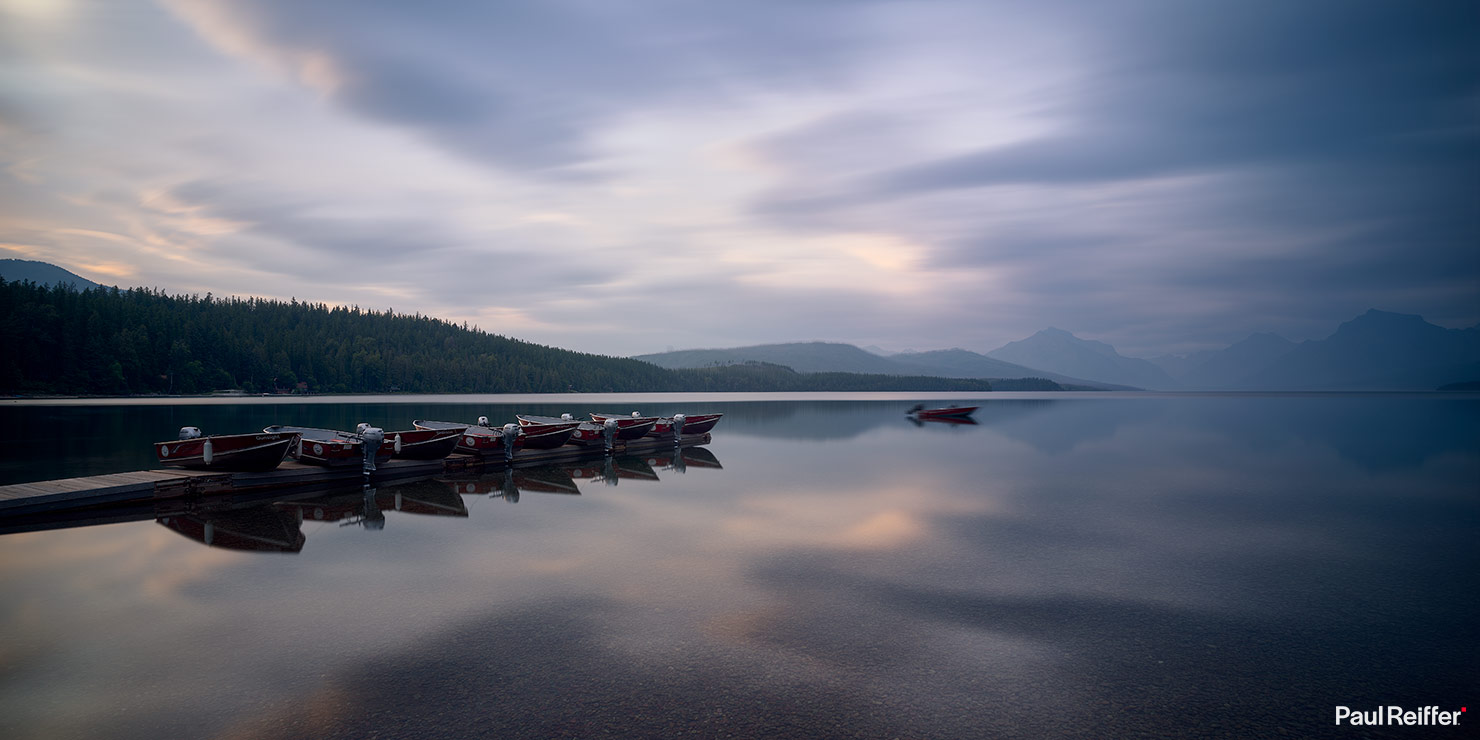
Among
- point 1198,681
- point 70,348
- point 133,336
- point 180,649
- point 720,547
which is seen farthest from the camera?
point 133,336

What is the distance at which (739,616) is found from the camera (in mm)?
13203

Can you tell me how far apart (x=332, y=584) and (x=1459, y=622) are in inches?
941

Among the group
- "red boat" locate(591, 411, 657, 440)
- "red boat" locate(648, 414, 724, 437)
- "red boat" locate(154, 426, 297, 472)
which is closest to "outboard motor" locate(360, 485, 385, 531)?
"red boat" locate(154, 426, 297, 472)

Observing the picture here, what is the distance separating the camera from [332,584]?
15.4 meters

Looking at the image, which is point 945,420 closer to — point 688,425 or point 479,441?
point 688,425

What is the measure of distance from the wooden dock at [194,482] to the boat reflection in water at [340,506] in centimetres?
57

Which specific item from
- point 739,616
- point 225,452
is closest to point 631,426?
point 225,452

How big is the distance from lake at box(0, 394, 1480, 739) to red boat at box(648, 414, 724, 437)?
22.3 m

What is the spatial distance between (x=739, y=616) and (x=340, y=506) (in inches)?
763

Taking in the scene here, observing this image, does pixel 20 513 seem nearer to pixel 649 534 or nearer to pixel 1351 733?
pixel 649 534

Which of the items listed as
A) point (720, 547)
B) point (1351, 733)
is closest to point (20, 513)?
point (720, 547)

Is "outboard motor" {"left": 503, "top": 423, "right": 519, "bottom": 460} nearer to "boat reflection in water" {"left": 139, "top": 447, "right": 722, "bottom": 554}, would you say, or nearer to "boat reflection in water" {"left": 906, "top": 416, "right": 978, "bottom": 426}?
"boat reflection in water" {"left": 139, "top": 447, "right": 722, "bottom": 554}

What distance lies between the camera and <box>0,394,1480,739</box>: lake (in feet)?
30.1

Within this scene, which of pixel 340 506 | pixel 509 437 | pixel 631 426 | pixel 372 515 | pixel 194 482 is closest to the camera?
pixel 372 515
